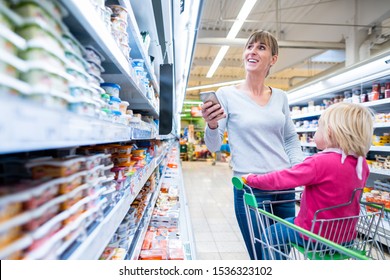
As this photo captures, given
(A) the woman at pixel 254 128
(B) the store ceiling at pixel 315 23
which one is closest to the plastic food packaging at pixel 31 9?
(A) the woman at pixel 254 128

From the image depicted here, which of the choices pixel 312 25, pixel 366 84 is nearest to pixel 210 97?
pixel 366 84

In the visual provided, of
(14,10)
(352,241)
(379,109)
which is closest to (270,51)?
(352,241)

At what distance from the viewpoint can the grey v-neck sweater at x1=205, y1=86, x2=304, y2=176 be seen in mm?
1462

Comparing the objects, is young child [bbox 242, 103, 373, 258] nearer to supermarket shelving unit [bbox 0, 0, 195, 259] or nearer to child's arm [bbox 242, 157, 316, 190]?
child's arm [bbox 242, 157, 316, 190]

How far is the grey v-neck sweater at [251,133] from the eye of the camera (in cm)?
146

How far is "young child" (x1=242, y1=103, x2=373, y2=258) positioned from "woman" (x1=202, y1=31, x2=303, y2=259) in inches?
10.3

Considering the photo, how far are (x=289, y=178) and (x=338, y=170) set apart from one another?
221mm

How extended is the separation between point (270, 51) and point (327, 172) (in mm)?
796

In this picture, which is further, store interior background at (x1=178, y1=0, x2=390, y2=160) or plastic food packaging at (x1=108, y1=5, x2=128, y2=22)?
store interior background at (x1=178, y1=0, x2=390, y2=160)

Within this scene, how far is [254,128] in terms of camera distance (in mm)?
1465

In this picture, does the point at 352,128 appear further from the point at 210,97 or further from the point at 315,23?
the point at 315,23

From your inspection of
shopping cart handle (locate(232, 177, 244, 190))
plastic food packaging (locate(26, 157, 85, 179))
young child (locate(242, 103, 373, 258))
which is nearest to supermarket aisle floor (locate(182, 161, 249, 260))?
shopping cart handle (locate(232, 177, 244, 190))

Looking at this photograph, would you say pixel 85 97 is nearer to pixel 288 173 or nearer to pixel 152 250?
pixel 288 173

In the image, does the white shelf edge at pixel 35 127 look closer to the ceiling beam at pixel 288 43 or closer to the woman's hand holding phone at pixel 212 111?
the woman's hand holding phone at pixel 212 111
